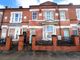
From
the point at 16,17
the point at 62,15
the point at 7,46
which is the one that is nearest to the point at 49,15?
the point at 62,15

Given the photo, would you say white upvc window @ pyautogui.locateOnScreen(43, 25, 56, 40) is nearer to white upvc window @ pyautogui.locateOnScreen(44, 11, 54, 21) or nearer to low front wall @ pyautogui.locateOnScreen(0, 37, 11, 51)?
white upvc window @ pyautogui.locateOnScreen(44, 11, 54, 21)

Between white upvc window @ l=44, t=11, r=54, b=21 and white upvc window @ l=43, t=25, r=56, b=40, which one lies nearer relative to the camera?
white upvc window @ l=43, t=25, r=56, b=40

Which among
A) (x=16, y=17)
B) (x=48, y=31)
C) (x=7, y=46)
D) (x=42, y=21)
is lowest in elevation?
(x=7, y=46)

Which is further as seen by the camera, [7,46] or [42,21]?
[42,21]

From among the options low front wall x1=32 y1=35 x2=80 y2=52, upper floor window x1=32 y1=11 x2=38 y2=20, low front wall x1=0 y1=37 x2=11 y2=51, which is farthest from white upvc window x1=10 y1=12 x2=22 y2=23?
low front wall x1=32 y1=35 x2=80 y2=52

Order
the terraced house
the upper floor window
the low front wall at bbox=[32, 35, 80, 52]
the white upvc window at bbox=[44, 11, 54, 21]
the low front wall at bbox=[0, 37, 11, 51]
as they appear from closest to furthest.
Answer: the low front wall at bbox=[32, 35, 80, 52] < the low front wall at bbox=[0, 37, 11, 51] < the terraced house < the white upvc window at bbox=[44, 11, 54, 21] < the upper floor window

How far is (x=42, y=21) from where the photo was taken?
80.9 feet

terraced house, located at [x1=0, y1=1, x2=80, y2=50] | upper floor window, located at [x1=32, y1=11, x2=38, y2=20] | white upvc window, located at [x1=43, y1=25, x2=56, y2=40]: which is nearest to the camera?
white upvc window, located at [x1=43, y1=25, x2=56, y2=40]

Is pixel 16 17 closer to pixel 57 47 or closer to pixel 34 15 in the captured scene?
pixel 34 15

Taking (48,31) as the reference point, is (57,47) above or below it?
below

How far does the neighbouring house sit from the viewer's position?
24.2m

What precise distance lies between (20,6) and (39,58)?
49.9 ft

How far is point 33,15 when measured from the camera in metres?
25.6

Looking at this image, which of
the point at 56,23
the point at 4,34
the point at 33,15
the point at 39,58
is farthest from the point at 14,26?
the point at 39,58
